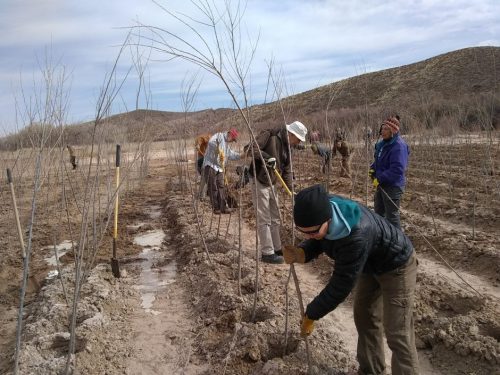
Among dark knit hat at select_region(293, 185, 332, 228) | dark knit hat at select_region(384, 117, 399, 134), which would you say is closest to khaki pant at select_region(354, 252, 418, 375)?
dark knit hat at select_region(293, 185, 332, 228)

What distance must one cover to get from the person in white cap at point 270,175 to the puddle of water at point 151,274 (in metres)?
1.06

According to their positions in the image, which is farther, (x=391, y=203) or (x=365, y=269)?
(x=391, y=203)

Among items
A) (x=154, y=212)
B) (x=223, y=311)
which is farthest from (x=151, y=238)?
(x=223, y=311)

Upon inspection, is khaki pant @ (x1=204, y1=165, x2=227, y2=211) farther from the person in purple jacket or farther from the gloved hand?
the person in purple jacket

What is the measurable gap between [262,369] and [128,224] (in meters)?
4.97

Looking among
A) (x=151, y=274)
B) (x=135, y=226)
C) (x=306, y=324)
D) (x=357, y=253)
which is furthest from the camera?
(x=135, y=226)

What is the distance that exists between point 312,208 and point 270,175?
2.50 metres

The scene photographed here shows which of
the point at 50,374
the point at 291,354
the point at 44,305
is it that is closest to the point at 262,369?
the point at 291,354

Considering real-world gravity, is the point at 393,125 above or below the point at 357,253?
above

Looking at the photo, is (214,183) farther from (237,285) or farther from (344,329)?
(344,329)

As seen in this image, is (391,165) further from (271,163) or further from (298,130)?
(271,163)

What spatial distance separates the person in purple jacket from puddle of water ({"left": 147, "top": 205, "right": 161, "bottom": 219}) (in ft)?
15.3

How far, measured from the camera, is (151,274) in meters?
4.72

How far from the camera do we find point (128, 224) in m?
6.99
